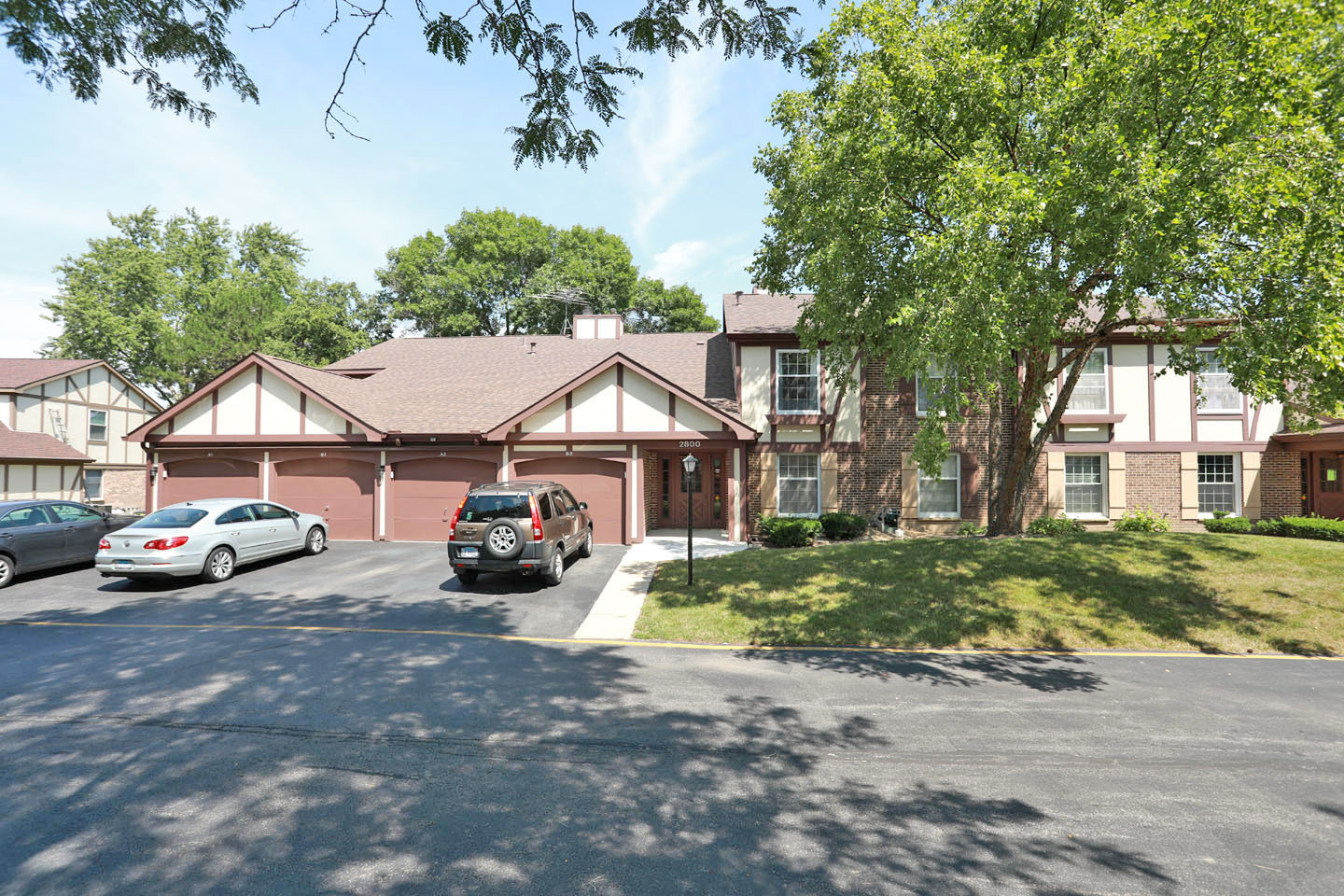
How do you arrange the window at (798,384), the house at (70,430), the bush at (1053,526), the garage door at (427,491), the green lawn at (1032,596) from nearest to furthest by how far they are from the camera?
the green lawn at (1032,596)
the bush at (1053,526)
the garage door at (427,491)
the window at (798,384)
the house at (70,430)

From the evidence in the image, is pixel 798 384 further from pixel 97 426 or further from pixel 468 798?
pixel 97 426

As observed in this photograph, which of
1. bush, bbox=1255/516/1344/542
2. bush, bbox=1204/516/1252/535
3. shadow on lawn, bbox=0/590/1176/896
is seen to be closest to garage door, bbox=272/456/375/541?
shadow on lawn, bbox=0/590/1176/896

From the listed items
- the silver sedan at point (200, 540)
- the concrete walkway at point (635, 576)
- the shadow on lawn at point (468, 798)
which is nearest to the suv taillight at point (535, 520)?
the concrete walkway at point (635, 576)

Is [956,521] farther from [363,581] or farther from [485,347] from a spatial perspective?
[485,347]

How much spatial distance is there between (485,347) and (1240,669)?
23752 mm

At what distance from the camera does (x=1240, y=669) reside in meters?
7.43

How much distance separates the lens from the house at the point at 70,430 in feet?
80.4

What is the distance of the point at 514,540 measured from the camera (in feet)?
35.1

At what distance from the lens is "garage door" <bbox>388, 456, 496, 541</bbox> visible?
17.6 m

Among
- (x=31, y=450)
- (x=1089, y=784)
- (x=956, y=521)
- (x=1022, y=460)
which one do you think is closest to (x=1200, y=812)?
(x=1089, y=784)

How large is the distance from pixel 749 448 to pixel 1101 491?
35.2ft

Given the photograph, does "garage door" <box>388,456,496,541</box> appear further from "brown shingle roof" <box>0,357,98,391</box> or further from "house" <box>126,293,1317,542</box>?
"brown shingle roof" <box>0,357,98,391</box>

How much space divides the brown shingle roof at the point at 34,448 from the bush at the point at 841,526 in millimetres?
30116

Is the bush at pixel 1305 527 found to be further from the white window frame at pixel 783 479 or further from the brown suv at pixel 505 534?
the brown suv at pixel 505 534
